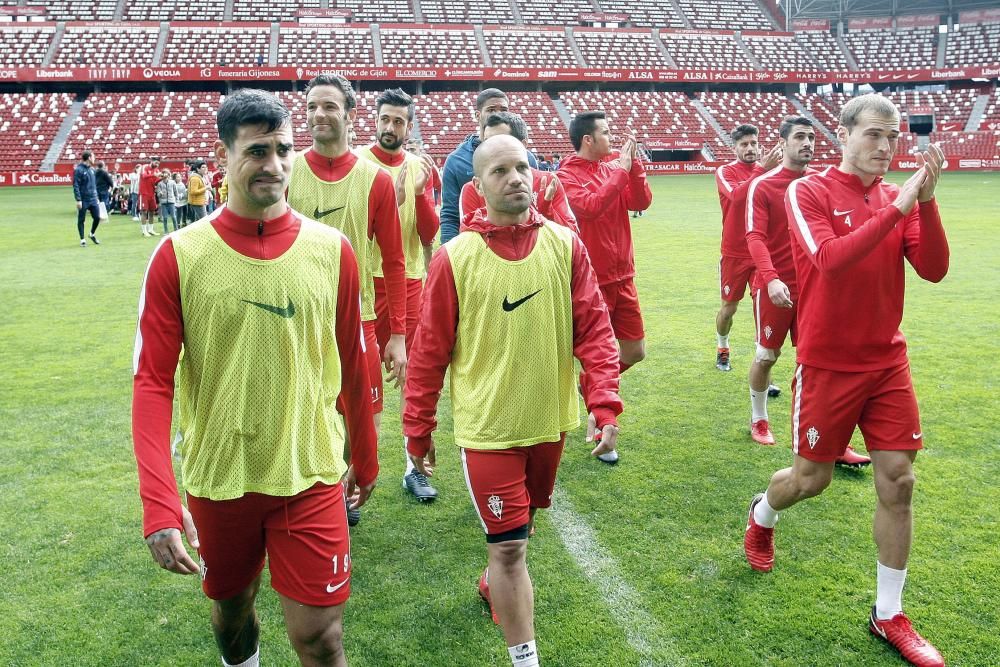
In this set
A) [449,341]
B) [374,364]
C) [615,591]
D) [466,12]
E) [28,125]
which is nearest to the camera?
[449,341]

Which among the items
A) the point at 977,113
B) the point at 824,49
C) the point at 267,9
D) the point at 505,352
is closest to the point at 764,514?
the point at 505,352

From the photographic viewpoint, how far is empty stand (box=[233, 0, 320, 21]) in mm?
55969

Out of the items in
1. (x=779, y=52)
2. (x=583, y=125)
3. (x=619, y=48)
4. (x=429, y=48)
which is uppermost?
(x=429, y=48)

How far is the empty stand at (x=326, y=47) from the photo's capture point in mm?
49969

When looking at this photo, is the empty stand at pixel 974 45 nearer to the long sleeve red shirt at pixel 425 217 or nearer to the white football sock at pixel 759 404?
the white football sock at pixel 759 404

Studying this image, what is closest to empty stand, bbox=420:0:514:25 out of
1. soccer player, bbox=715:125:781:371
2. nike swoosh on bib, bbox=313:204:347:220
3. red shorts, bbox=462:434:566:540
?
soccer player, bbox=715:125:781:371

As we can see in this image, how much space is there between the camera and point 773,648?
344 centimetres

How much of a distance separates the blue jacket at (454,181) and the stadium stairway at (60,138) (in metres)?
41.6

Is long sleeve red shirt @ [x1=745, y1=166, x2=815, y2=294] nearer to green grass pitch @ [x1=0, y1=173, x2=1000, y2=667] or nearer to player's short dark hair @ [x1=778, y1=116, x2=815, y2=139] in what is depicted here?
player's short dark hair @ [x1=778, y1=116, x2=815, y2=139]

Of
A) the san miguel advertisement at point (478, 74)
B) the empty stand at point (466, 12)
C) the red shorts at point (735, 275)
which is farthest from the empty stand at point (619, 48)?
the red shorts at point (735, 275)

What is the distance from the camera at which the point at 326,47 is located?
51.6m

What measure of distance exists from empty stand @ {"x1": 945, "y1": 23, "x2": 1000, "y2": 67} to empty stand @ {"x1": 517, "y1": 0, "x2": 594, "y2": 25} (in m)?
26.7

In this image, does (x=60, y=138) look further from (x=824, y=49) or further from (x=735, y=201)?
(x=824, y=49)

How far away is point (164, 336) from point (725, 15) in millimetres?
70586
